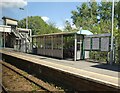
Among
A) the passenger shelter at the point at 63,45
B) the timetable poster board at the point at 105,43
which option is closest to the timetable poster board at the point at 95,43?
the timetable poster board at the point at 105,43

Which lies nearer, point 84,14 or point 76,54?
point 76,54

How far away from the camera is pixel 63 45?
2045 cm

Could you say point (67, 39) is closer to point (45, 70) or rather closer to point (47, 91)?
point (45, 70)

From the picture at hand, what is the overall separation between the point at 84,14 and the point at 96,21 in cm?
379

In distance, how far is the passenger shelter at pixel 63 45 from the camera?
18.3m

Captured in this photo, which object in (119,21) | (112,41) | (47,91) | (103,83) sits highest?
(119,21)

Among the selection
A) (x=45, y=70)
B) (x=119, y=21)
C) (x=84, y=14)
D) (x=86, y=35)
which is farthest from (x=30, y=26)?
(x=45, y=70)

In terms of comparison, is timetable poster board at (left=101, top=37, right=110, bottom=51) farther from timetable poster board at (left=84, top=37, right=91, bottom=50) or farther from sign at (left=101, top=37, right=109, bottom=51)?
timetable poster board at (left=84, top=37, right=91, bottom=50)

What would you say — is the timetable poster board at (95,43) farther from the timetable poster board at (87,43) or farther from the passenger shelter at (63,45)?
the passenger shelter at (63,45)

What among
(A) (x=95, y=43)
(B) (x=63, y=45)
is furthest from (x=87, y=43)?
(B) (x=63, y=45)

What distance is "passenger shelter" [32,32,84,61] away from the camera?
18.3m

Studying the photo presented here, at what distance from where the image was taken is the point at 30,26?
78.5 metres

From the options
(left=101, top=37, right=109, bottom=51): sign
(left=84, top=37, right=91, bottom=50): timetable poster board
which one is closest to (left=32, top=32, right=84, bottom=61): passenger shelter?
(left=84, top=37, right=91, bottom=50): timetable poster board

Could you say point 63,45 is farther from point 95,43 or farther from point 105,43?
point 105,43
